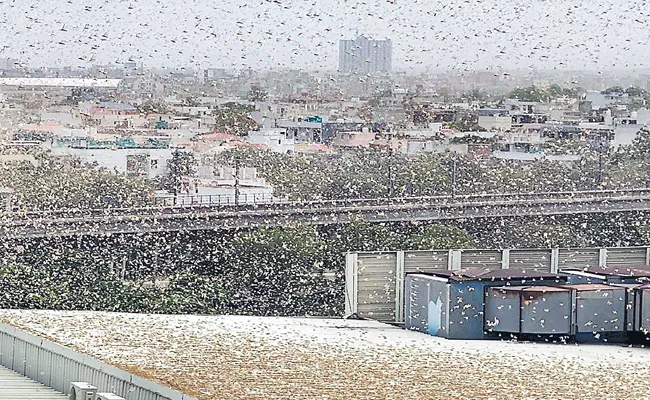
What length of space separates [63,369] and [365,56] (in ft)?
169

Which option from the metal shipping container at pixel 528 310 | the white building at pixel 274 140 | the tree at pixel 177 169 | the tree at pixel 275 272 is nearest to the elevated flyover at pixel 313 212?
the tree at pixel 275 272

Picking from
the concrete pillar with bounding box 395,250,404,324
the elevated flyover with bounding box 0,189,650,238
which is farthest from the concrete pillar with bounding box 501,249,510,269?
the elevated flyover with bounding box 0,189,650,238

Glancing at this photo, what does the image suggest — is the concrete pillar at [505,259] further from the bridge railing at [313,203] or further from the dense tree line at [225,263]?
the bridge railing at [313,203]

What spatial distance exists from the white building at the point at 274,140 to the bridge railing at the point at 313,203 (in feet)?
27.1

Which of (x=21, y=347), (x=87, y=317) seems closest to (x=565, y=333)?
(x=87, y=317)

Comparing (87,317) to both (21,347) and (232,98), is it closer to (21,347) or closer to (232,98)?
(21,347)

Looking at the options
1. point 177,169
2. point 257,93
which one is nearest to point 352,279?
point 177,169

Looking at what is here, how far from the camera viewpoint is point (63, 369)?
637 cm

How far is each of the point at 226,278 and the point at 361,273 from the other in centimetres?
1737

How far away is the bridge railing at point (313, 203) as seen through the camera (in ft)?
107

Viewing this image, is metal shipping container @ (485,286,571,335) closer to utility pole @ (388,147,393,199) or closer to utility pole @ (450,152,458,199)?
utility pole @ (388,147,393,199)

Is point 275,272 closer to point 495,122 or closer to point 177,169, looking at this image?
point 177,169

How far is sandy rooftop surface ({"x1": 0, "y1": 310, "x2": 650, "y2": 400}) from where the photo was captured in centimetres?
729

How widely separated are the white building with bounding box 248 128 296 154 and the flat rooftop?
3900 centimetres
